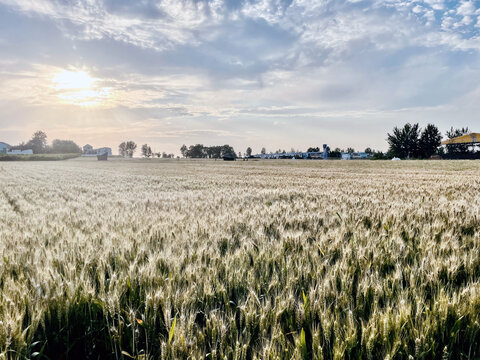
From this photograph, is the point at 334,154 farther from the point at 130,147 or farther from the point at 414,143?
the point at 130,147

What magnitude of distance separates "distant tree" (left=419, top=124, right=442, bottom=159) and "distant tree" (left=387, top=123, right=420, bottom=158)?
1505mm

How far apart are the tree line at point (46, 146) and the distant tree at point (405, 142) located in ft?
464

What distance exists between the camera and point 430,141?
8406 cm

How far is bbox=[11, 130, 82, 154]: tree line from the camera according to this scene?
144000 mm

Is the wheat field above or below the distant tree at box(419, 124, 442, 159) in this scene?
below

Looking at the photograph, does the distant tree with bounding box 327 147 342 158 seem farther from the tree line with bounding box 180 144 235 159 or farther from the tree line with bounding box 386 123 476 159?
the tree line with bounding box 180 144 235 159

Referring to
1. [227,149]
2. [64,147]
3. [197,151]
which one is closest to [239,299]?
[227,149]

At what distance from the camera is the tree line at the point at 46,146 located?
144000mm

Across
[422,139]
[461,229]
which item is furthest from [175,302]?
[422,139]

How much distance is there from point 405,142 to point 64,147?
149843mm

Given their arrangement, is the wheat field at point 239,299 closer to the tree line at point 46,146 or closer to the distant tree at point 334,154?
the distant tree at point 334,154

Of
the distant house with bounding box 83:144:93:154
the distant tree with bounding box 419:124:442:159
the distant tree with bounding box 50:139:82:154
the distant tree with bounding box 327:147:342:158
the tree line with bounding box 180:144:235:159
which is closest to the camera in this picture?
the distant tree with bounding box 419:124:442:159

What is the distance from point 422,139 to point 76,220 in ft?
326

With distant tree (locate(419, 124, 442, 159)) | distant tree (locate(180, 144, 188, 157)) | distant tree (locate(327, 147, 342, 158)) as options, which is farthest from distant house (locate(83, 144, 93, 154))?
distant tree (locate(419, 124, 442, 159))
